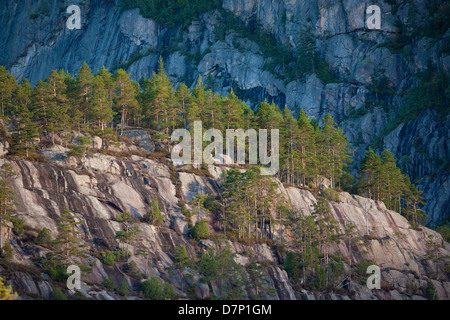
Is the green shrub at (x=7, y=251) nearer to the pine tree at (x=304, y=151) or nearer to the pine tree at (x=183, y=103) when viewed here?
the pine tree at (x=183, y=103)

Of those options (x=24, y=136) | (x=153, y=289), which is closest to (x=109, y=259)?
(x=153, y=289)

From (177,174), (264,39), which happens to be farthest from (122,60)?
(177,174)

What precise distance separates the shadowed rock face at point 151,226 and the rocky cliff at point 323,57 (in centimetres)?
3990

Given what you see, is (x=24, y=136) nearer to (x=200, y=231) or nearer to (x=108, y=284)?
(x=200, y=231)

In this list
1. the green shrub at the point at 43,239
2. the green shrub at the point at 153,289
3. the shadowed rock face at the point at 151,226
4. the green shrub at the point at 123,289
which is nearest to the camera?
the green shrub at the point at 123,289

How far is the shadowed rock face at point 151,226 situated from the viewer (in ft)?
225

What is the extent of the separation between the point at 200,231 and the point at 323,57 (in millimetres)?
102979

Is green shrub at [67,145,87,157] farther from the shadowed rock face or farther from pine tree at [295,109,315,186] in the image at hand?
pine tree at [295,109,315,186]

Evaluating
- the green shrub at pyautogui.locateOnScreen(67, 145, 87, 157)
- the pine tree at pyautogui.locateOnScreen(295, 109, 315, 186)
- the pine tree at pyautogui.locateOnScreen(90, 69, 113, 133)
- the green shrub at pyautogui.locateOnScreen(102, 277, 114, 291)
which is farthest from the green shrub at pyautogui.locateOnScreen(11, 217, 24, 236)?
the pine tree at pyautogui.locateOnScreen(295, 109, 315, 186)

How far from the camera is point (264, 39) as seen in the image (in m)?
182

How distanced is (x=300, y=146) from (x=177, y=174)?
2359cm

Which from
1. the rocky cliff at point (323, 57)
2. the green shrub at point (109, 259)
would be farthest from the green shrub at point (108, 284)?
the rocky cliff at point (323, 57)

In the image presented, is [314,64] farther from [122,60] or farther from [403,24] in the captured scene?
[122,60]

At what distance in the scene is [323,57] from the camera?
171m
